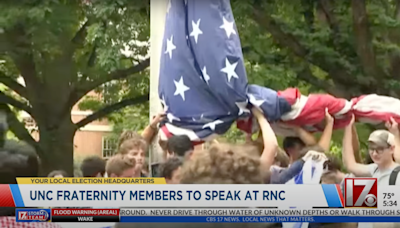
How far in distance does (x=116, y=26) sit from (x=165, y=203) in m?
1.26

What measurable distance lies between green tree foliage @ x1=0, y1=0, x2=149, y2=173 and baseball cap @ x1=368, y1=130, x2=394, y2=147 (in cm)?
159

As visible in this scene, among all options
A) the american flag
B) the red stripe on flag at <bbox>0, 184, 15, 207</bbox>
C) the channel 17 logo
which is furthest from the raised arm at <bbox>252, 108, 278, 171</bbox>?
the red stripe on flag at <bbox>0, 184, 15, 207</bbox>

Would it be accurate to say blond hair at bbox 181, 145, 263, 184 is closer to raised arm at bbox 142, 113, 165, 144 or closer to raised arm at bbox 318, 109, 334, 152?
raised arm at bbox 142, 113, 165, 144

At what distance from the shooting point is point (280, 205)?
3.61 m

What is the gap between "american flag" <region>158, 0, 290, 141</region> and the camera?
3504mm

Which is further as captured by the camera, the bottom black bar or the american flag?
the bottom black bar

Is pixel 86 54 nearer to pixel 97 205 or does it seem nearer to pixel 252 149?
pixel 97 205

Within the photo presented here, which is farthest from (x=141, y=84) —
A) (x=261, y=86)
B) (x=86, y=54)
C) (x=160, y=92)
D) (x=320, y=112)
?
(x=320, y=112)

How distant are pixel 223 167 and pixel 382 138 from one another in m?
1.10

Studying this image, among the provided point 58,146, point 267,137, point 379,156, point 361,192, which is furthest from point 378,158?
point 58,146

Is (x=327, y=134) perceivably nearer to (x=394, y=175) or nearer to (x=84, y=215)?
(x=394, y=175)

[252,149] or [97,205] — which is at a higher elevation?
[252,149]

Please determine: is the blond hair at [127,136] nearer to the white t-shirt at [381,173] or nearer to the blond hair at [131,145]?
the blond hair at [131,145]

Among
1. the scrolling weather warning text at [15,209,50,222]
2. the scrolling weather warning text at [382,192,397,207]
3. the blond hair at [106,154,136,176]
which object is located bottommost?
the scrolling weather warning text at [15,209,50,222]
